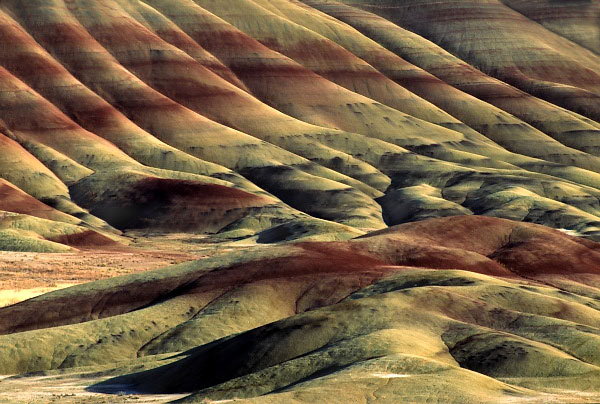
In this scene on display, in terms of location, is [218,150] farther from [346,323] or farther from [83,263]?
[346,323]

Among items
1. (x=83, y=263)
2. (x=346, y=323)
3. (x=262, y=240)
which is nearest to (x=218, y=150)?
(x=262, y=240)

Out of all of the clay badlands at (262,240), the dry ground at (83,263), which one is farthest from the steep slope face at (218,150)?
the dry ground at (83,263)

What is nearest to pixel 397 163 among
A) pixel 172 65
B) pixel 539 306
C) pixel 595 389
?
pixel 172 65

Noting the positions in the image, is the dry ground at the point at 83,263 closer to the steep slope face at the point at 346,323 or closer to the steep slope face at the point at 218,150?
the steep slope face at the point at 346,323

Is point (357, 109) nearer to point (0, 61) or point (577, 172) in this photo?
point (577, 172)

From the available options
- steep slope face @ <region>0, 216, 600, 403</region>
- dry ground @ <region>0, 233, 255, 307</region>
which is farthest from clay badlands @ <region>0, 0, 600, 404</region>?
dry ground @ <region>0, 233, 255, 307</region>
